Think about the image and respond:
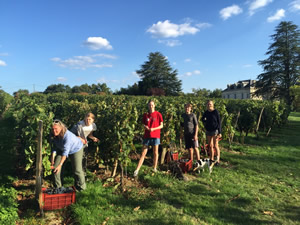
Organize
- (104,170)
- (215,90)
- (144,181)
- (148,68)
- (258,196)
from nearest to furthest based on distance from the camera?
(258,196), (144,181), (104,170), (148,68), (215,90)

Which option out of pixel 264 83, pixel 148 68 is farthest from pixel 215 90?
pixel 264 83

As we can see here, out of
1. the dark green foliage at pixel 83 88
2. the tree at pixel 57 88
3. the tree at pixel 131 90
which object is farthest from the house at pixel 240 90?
the tree at pixel 57 88

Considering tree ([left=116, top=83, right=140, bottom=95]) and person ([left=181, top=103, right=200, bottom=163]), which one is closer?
person ([left=181, top=103, right=200, bottom=163])

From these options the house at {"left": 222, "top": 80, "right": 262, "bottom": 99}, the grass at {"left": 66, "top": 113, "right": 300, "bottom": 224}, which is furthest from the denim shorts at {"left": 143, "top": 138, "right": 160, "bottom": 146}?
the house at {"left": 222, "top": 80, "right": 262, "bottom": 99}

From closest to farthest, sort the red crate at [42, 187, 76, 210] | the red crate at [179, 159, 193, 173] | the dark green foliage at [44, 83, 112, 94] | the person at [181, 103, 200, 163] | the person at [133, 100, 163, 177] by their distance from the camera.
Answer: the red crate at [42, 187, 76, 210]
the person at [133, 100, 163, 177]
the red crate at [179, 159, 193, 173]
the person at [181, 103, 200, 163]
the dark green foliage at [44, 83, 112, 94]

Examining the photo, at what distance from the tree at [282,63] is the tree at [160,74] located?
29.7 m

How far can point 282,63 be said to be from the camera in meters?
39.2

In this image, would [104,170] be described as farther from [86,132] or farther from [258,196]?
[258,196]

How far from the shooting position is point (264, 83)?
4097cm

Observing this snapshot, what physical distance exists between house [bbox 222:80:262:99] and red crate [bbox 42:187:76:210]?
68789 millimetres

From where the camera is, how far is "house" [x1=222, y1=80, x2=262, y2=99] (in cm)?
6646

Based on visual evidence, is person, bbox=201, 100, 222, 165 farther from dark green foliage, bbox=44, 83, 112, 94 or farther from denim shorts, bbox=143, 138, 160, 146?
dark green foliage, bbox=44, 83, 112, 94

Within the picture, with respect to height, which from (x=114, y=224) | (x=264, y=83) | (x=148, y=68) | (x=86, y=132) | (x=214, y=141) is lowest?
(x=114, y=224)

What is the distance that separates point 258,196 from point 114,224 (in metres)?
2.71
